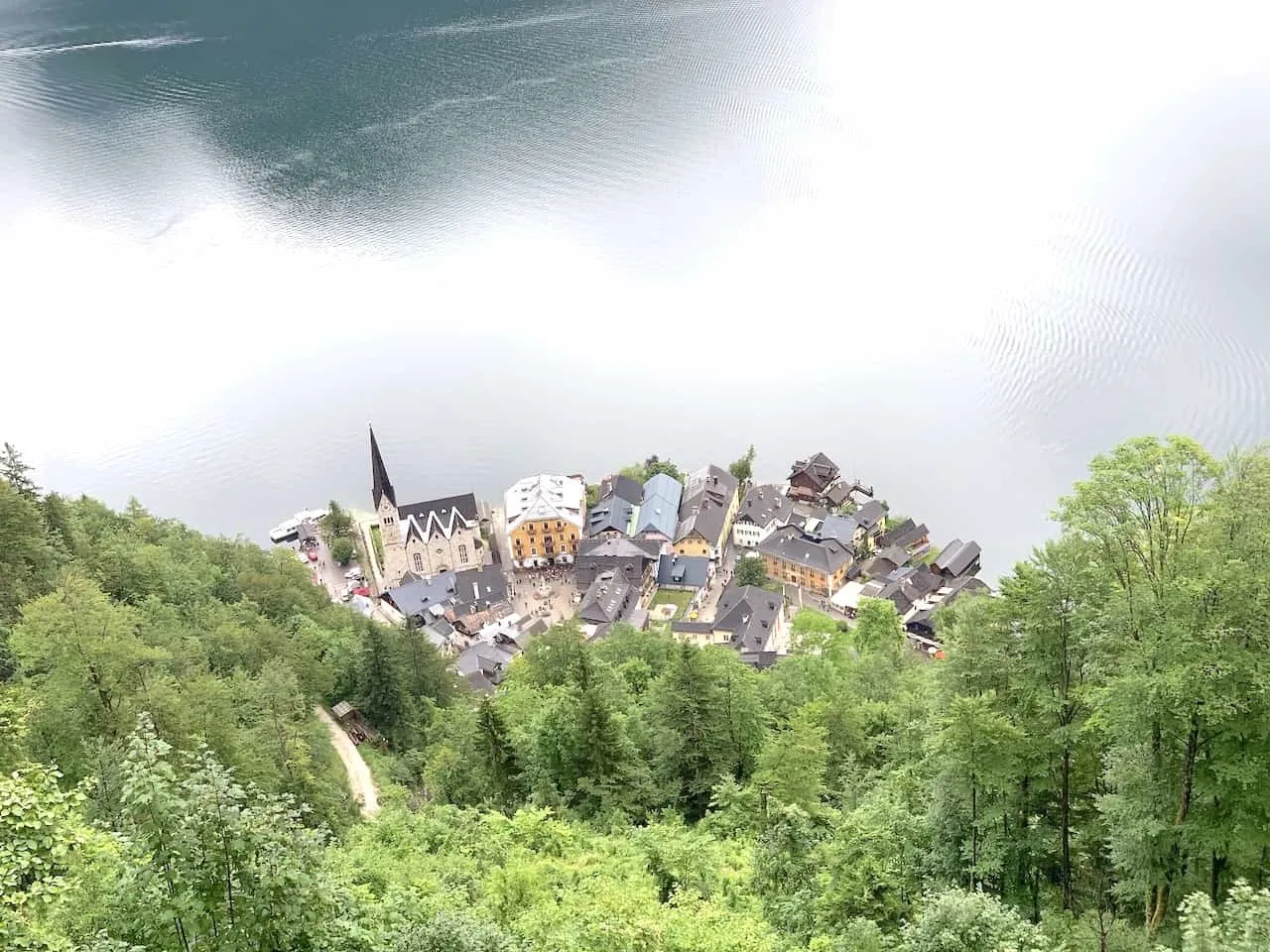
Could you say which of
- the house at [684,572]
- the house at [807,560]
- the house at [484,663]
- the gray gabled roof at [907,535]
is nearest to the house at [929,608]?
the gray gabled roof at [907,535]

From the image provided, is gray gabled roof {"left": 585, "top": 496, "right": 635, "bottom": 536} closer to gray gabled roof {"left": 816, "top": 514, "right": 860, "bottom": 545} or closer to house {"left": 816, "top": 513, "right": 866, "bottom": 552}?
house {"left": 816, "top": 513, "right": 866, "bottom": 552}

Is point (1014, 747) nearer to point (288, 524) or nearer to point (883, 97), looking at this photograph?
point (288, 524)

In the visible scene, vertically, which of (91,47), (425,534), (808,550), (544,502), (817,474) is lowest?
(808,550)

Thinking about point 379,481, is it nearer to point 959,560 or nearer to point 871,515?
point 871,515

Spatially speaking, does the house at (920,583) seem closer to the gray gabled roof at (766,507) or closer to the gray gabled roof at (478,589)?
the gray gabled roof at (766,507)

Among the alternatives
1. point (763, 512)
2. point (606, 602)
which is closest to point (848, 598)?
point (763, 512)

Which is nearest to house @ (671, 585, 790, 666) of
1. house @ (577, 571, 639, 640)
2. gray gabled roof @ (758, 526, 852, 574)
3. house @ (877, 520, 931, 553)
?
house @ (577, 571, 639, 640)
